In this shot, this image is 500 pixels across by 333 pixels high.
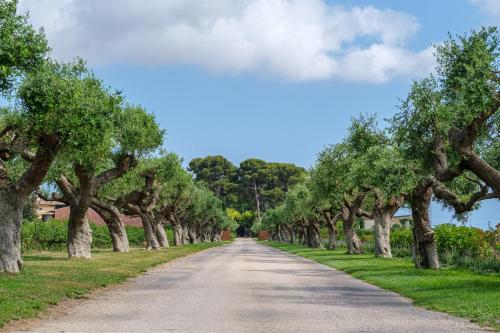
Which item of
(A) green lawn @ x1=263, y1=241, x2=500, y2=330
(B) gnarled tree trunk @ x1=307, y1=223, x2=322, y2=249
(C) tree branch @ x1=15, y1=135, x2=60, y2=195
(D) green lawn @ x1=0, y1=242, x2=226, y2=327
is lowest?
(A) green lawn @ x1=263, y1=241, x2=500, y2=330

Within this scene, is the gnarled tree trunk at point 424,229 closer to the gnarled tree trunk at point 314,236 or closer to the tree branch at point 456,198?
the tree branch at point 456,198

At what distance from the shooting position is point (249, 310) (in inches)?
590

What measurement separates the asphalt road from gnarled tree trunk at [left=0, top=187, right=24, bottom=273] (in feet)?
13.3

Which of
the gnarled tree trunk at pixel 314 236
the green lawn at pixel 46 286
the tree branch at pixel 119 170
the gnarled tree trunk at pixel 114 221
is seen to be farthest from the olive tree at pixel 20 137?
the gnarled tree trunk at pixel 314 236

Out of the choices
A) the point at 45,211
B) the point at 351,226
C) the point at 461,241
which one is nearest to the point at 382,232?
the point at 461,241

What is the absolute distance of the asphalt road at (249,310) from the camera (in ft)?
40.3

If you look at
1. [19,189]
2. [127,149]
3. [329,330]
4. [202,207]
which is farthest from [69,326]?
[202,207]

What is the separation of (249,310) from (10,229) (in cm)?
1101

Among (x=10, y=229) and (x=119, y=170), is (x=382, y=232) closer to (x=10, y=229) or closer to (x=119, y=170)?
(x=119, y=170)

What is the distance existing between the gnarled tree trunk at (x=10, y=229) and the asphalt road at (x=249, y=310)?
13.3 ft

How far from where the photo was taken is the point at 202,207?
87.4 m

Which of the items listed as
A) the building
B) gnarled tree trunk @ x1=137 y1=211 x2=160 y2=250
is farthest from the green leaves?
the building

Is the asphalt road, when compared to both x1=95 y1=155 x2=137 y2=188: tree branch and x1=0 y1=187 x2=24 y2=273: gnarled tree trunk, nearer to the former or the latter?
x1=0 y1=187 x2=24 y2=273: gnarled tree trunk

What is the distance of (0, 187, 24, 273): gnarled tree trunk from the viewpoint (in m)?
21.8
